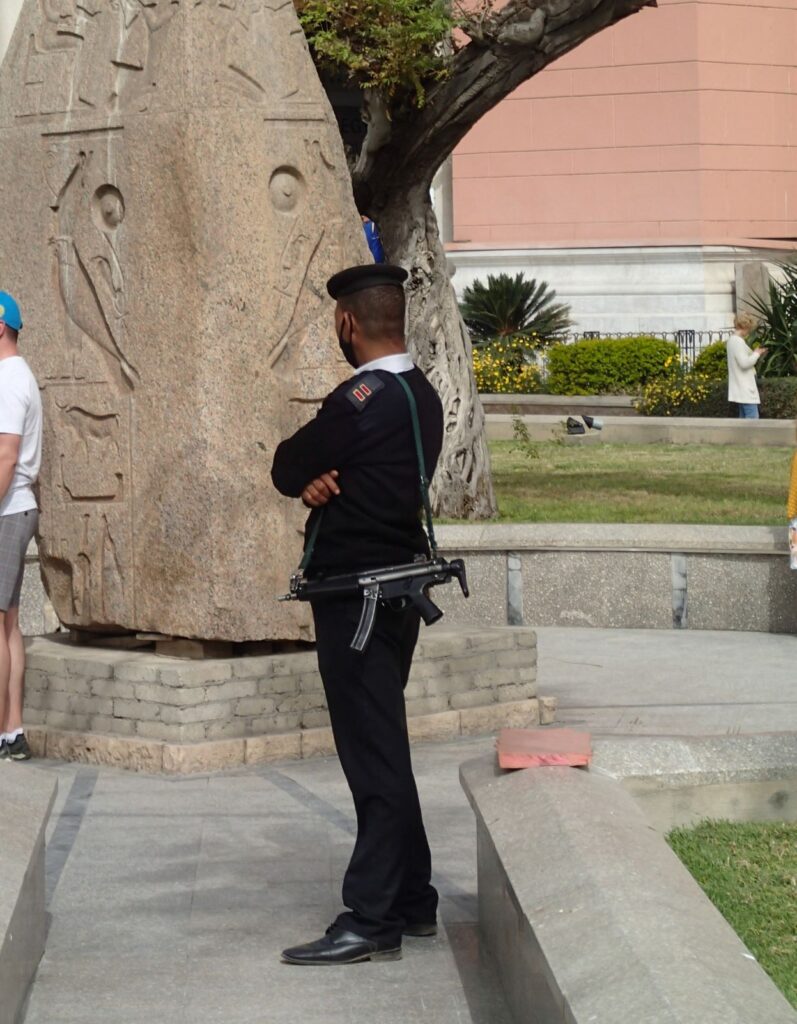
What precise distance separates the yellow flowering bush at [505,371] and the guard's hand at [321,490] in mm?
19404

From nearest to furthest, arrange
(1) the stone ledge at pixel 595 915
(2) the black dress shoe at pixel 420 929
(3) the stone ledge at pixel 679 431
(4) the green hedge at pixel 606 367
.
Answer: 1. (1) the stone ledge at pixel 595 915
2. (2) the black dress shoe at pixel 420 929
3. (3) the stone ledge at pixel 679 431
4. (4) the green hedge at pixel 606 367

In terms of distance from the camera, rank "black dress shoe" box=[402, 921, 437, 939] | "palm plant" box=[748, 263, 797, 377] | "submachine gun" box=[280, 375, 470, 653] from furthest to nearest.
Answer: "palm plant" box=[748, 263, 797, 377], "black dress shoe" box=[402, 921, 437, 939], "submachine gun" box=[280, 375, 470, 653]

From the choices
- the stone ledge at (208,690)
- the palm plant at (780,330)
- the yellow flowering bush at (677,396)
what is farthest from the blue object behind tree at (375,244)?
the palm plant at (780,330)

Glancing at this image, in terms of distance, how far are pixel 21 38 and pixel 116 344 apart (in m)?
1.52

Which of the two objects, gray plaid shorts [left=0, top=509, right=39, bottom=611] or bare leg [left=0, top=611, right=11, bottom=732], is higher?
gray plaid shorts [left=0, top=509, right=39, bottom=611]

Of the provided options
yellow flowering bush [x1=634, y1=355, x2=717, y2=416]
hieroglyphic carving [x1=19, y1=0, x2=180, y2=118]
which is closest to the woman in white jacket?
yellow flowering bush [x1=634, y1=355, x2=717, y2=416]

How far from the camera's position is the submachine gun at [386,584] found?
17.4 feet

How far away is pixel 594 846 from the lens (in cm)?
465

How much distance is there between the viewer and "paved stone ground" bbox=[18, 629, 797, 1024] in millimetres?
5195

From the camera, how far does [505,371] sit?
2577 cm

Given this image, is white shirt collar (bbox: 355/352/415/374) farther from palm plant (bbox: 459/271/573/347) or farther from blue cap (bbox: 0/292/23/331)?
palm plant (bbox: 459/271/573/347)

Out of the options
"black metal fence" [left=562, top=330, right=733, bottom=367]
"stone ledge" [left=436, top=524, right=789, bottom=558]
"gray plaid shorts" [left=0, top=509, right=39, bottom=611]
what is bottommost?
"stone ledge" [left=436, top=524, right=789, bottom=558]

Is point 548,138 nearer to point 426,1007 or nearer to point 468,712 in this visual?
point 468,712

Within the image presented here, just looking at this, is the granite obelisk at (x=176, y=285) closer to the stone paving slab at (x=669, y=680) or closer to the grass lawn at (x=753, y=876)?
the stone paving slab at (x=669, y=680)
